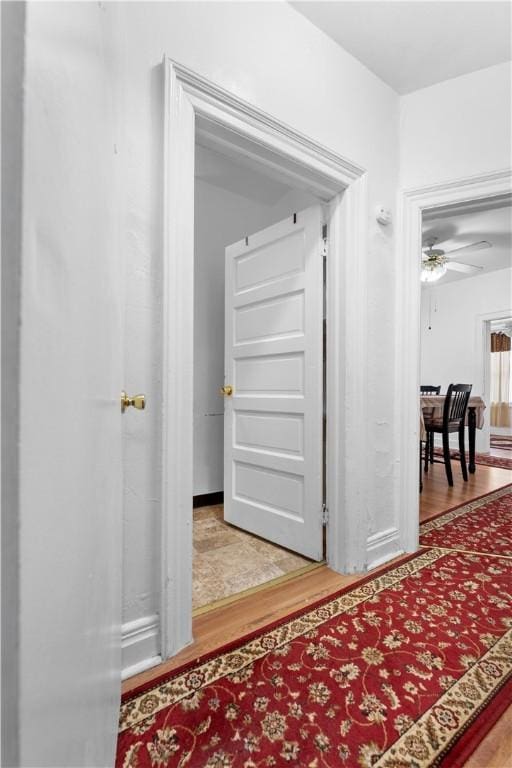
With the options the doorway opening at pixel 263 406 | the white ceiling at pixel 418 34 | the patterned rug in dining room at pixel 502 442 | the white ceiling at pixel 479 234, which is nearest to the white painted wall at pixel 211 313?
the doorway opening at pixel 263 406

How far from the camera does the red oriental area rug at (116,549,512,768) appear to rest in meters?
0.95

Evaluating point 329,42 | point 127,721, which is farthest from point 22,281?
point 329,42

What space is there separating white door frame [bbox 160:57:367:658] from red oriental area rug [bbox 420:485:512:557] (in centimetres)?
73

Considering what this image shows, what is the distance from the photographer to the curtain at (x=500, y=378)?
325 inches

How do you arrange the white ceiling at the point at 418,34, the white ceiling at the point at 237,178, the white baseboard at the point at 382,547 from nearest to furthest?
the white ceiling at the point at 418,34
the white baseboard at the point at 382,547
the white ceiling at the point at 237,178

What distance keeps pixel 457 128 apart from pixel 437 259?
2.37 metres

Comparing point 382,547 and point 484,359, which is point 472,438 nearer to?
point 484,359

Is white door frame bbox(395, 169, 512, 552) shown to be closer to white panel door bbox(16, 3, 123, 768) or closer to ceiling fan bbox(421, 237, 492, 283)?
white panel door bbox(16, 3, 123, 768)

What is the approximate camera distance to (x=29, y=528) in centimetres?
24

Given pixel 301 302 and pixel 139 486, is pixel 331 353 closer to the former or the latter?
pixel 301 302

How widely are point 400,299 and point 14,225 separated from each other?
6.97 ft

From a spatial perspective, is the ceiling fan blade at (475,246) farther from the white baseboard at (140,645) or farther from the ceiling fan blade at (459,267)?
the white baseboard at (140,645)

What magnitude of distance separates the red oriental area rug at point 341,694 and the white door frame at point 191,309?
24 cm

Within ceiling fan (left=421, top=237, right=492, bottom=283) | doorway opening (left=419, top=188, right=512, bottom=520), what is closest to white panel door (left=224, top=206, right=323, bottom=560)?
doorway opening (left=419, top=188, right=512, bottom=520)
